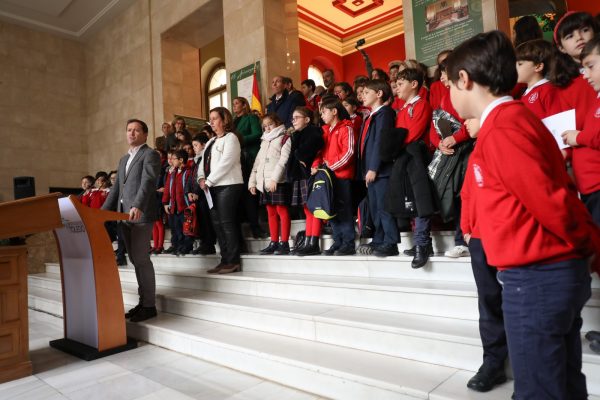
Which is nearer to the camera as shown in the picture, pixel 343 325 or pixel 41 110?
pixel 343 325

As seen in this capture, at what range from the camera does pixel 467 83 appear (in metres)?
1.16

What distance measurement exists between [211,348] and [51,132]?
10.2 meters

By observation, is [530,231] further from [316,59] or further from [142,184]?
[316,59]

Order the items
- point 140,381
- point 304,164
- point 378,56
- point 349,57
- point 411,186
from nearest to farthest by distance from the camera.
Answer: point 140,381, point 411,186, point 304,164, point 378,56, point 349,57

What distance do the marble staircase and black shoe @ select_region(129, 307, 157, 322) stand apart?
69mm

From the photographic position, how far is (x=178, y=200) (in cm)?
508

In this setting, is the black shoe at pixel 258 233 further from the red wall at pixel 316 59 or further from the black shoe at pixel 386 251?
the red wall at pixel 316 59

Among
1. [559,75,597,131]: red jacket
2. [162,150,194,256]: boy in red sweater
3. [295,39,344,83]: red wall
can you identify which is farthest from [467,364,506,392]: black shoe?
[295,39,344,83]: red wall

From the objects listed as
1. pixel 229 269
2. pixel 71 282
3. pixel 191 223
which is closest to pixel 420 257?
pixel 229 269

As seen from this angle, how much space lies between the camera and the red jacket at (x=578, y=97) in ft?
6.55

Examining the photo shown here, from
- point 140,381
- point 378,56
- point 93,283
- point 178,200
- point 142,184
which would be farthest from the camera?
point 378,56

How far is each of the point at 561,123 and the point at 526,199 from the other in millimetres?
1331

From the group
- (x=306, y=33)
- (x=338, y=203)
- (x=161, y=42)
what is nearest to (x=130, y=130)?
(x=338, y=203)

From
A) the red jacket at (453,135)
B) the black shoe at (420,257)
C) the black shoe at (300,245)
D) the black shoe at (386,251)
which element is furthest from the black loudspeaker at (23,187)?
the red jacket at (453,135)
